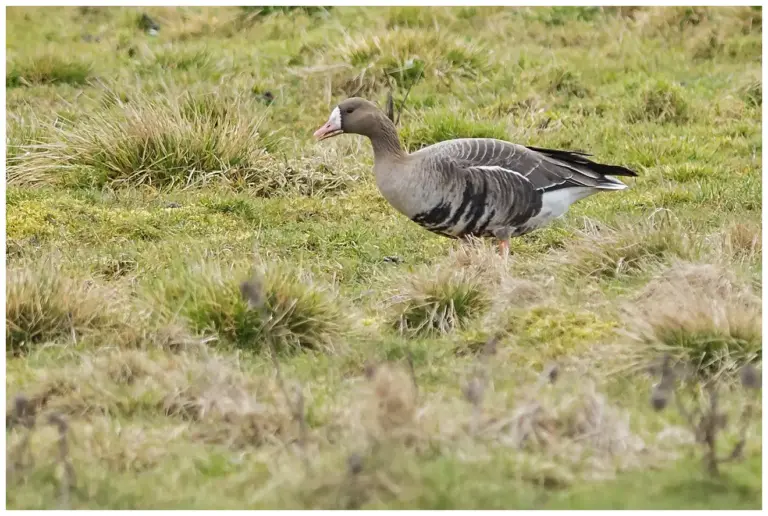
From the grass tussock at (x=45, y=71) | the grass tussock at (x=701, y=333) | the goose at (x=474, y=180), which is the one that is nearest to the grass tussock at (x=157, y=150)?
the goose at (x=474, y=180)

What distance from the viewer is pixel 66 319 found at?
22.0ft

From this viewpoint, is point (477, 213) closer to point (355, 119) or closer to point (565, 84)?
point (355, 119)

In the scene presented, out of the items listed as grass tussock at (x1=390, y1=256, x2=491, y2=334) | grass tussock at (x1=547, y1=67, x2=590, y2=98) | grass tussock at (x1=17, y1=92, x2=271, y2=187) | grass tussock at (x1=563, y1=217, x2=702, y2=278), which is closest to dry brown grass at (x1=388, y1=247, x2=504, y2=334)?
grass tussock at (x1=390, y1=256, x2=491, y2=334)

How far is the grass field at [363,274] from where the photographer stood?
486cm

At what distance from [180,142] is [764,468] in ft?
22.8

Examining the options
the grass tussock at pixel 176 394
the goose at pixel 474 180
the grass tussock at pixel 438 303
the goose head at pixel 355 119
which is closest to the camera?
the grass tussock at pixel 176 394

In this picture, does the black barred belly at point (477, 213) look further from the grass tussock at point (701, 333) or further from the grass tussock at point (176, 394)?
the grass tussock at point (176, 394)

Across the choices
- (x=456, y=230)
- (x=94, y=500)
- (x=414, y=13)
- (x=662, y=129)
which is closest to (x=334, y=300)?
(x=456, y=230)

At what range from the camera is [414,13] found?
1467cm

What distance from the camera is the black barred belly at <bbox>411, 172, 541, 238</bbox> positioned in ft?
27.1

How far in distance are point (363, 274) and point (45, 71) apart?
20.4 feet

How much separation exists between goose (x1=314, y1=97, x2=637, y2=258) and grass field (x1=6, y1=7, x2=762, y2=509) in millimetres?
305

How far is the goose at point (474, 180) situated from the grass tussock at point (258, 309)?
157cm

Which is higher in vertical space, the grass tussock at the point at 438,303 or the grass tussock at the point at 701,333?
the grass tussock at the point at 701,333
